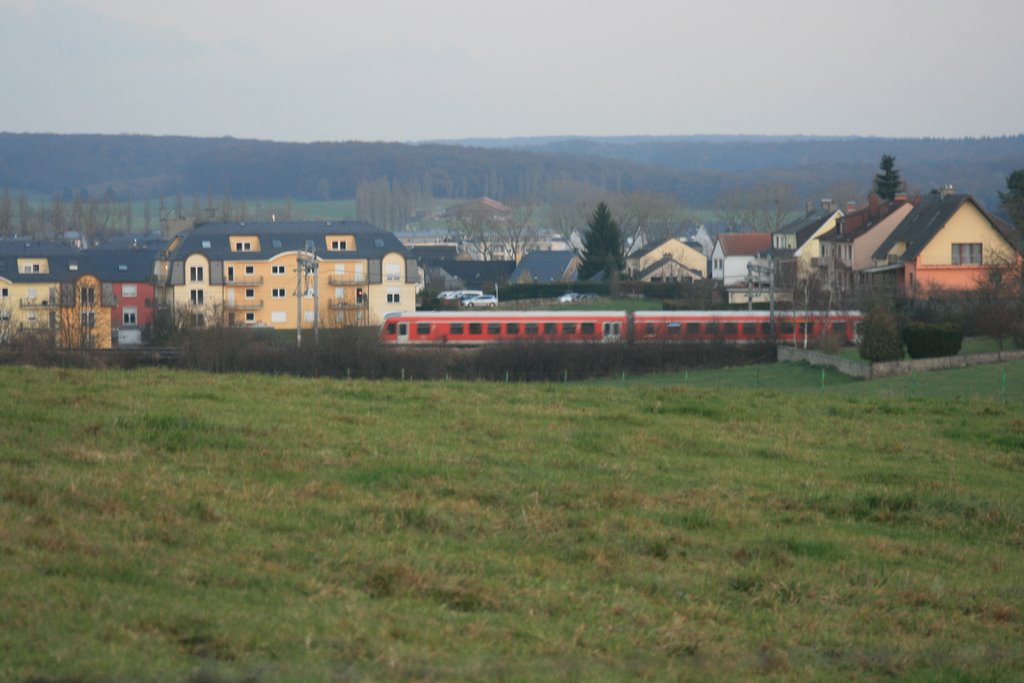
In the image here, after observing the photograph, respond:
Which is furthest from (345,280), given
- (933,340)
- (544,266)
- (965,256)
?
(933,340)

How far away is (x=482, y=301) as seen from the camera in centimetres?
7188

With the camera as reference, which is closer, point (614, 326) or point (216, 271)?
point (614, 326)

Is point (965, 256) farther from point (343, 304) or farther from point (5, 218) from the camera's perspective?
point (5, 218)

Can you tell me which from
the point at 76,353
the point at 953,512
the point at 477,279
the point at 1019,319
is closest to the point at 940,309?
the point at 1019,319

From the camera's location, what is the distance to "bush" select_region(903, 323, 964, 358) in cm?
3472

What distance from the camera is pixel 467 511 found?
8797 mm

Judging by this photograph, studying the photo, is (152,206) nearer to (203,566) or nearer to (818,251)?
(818,251)

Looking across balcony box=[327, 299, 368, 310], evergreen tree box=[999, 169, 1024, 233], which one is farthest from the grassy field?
balcony box=[327, 299, 368, 310]

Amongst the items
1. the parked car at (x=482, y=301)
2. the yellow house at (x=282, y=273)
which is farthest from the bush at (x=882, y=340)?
the parked car at (x=482, y=301)

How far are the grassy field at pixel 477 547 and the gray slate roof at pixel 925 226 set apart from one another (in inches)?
1720

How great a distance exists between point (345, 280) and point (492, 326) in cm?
1978

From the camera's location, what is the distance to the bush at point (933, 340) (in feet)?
114

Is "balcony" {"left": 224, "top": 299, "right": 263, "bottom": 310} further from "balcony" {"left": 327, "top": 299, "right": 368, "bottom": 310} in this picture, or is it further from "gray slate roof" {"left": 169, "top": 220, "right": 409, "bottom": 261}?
"balcony" {"left": 327, "top": 299, "right": 368, "bottom": 310}

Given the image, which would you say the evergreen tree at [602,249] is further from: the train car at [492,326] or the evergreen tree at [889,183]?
the train car at [492,326]
